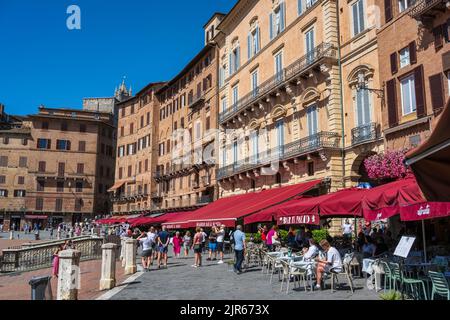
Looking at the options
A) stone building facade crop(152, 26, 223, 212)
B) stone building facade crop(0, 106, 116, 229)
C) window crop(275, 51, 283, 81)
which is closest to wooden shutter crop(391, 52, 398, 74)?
window crop(275, 51, 283, 81)

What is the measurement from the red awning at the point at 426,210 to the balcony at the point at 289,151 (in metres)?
11.6

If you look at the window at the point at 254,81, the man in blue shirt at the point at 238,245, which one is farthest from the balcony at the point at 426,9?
the window at the point at 254,81

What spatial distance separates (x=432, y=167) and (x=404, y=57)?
41.9 feet

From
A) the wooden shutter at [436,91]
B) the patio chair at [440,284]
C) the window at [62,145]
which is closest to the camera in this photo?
A: the patio chair at [440,284]

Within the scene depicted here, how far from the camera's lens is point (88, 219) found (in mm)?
63656

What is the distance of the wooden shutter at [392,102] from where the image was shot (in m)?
16.5

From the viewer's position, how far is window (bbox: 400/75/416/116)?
15.7m

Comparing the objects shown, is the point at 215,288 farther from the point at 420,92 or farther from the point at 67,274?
the point at 420,92

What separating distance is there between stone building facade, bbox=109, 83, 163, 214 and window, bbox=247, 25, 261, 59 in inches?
917

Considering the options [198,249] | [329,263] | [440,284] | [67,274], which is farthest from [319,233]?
[67,274]

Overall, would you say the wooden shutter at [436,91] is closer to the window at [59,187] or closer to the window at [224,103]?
the window at [224,103]
